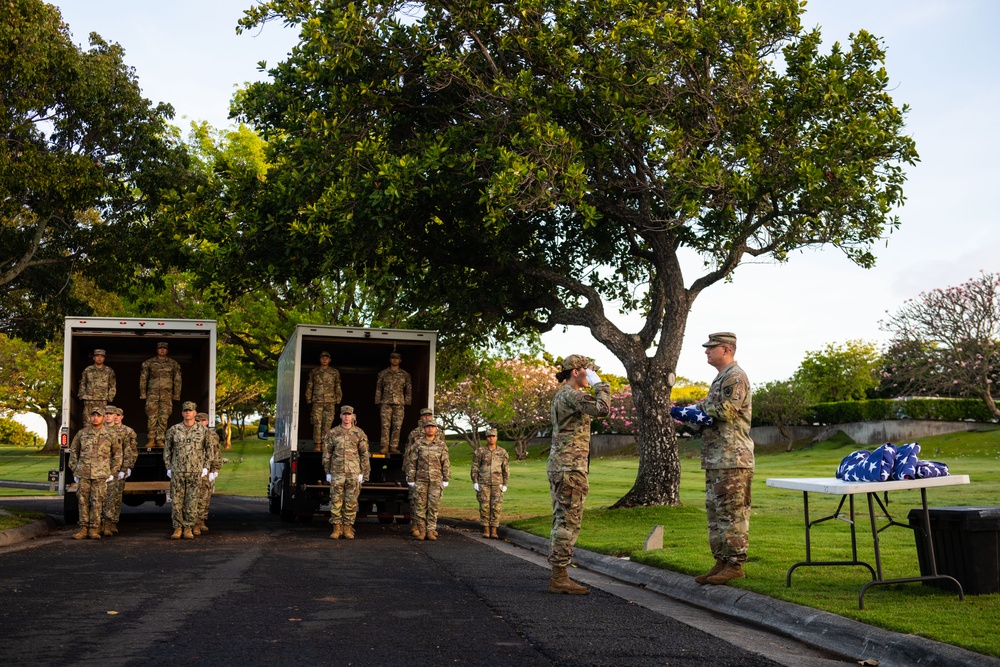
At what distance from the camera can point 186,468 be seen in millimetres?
16422

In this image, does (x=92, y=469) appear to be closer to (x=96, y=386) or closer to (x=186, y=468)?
(x=186, y=468)

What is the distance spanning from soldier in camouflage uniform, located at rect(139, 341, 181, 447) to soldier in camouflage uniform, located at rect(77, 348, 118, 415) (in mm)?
1090

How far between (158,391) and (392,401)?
4.41 m

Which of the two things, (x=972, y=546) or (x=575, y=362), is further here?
(x=575, y=362)

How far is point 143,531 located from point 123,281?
7383mm

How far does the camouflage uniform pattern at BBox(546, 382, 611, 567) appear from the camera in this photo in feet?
32.3

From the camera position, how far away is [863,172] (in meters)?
16.9

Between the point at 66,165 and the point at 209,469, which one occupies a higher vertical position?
the point at 66,165

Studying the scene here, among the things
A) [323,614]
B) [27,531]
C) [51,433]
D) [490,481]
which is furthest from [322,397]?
[51,433]

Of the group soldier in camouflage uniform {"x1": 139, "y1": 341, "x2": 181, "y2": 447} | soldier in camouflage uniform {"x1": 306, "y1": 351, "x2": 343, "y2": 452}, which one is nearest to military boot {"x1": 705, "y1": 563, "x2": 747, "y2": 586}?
soldier in camouflage uniform {"x1": 306, "y1": 351, "x2": 343, "y2": 452}

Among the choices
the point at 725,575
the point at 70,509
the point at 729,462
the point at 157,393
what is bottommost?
the point at 725,575

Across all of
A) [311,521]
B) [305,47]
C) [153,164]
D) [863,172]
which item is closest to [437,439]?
[311,521]

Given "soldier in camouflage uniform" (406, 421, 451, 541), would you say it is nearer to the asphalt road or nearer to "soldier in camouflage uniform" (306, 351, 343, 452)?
the asphalt road

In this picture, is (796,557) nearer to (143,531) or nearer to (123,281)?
(143,531)
